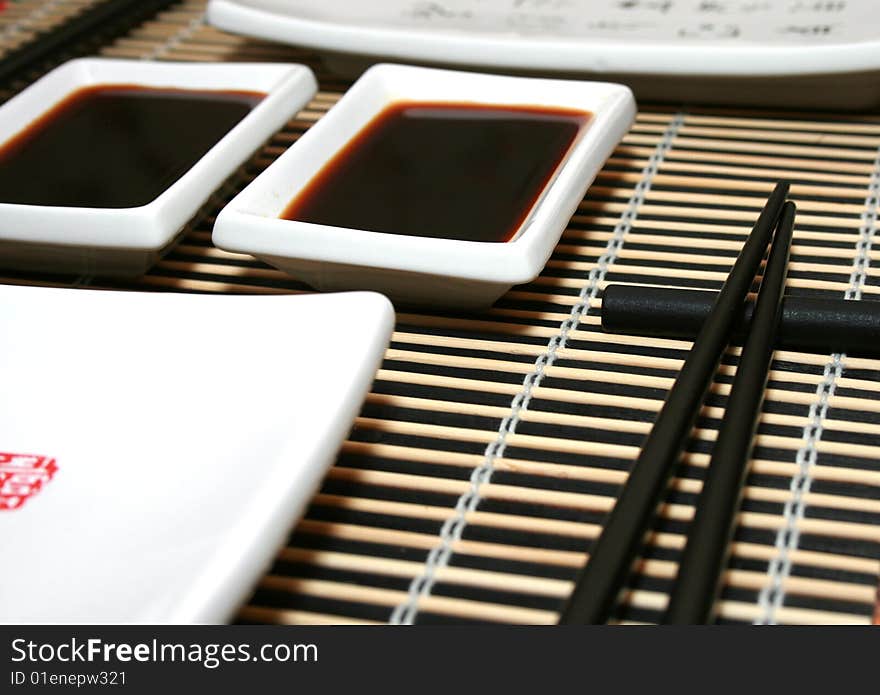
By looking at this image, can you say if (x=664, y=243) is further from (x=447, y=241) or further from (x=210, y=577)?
(x=210, y=577)

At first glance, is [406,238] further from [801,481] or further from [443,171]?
[801,481]

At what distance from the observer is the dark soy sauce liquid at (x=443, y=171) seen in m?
0.92

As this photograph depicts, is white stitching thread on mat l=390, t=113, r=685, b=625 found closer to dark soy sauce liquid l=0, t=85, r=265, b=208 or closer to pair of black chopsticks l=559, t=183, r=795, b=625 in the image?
pair of black chopsticks l=559, t=183, r=795, b=625

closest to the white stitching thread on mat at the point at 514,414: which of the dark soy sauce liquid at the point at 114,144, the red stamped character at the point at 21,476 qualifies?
the red stamped character at the point at 21,476

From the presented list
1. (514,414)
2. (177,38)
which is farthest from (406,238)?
(177,38)

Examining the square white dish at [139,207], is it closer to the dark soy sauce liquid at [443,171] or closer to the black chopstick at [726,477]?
the dark soy sauce liquid at [443,171]

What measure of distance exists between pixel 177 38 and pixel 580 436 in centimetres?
96

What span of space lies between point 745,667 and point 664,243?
479 millimetres

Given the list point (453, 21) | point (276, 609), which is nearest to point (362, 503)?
point (276, 609)

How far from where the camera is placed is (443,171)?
3.30 ft

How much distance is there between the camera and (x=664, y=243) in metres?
0.99

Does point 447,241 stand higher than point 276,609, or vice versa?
point 447,241

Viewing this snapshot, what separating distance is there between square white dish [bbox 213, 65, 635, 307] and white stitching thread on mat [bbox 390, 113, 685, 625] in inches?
2.7

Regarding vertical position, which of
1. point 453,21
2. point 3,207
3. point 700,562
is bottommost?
point 700,562
